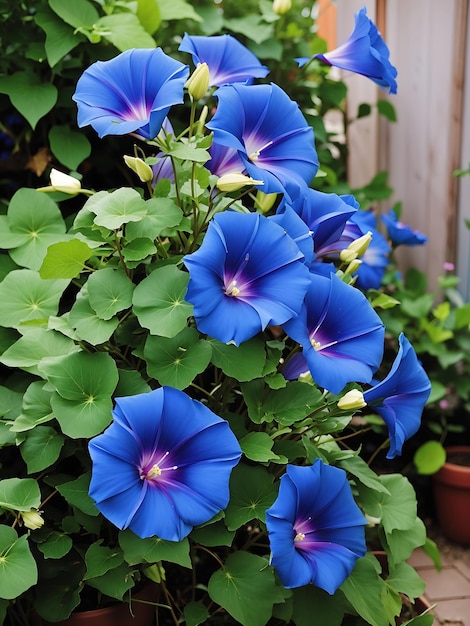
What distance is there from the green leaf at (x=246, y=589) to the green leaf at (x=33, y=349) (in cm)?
45

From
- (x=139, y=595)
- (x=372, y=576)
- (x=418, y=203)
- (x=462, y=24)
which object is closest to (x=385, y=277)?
(x=418, y=203)

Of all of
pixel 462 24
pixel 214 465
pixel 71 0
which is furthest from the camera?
pixel 462 24

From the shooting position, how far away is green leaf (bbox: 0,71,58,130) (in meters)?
1.57

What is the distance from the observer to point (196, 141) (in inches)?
45.8

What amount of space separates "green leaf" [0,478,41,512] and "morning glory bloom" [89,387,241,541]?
0.18 meters

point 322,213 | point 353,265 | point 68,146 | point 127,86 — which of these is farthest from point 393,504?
point 68,146

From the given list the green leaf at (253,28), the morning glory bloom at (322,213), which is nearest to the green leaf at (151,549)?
the morning glory bloom at (322,213)

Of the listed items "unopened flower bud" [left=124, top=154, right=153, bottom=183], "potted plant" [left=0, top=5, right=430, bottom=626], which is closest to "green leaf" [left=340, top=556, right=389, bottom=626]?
"potted plant" [left=0, top=5, right=430, bottom=626]

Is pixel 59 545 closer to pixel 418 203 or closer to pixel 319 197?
pixel 319 197

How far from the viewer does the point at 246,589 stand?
113 centimetres

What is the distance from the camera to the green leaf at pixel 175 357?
106 centimetres

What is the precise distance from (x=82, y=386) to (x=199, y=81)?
514 millimetres

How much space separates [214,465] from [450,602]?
114 cm

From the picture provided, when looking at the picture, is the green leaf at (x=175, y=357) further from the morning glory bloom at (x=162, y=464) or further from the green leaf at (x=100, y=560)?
the green leaf at (x=100, y=560)
